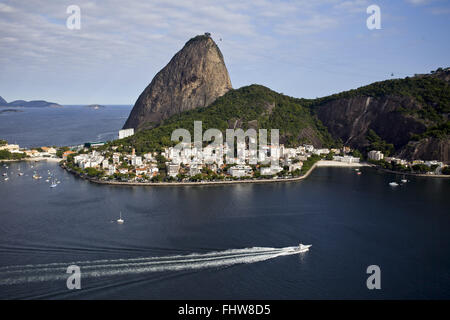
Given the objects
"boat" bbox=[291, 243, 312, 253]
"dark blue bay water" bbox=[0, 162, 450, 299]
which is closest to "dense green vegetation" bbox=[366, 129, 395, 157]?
"dark blue bay water" bbox=[0, 162, 450, 299]

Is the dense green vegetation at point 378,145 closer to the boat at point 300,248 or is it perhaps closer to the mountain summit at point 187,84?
the mountain summit at point 187,84

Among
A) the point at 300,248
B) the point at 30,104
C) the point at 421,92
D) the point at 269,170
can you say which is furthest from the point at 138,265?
the point at 30,104

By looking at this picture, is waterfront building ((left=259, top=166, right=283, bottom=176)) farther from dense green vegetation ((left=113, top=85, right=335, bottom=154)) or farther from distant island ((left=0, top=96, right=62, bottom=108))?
distant island ((left=0, top=96, right=62, bottom=108))

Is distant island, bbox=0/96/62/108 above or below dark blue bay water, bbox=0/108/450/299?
above

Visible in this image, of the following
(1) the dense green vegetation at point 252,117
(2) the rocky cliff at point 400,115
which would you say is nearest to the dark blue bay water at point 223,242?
(2) the rocky cliff at point 400,115

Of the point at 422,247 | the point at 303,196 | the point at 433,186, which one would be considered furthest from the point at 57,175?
the point at 433,186
